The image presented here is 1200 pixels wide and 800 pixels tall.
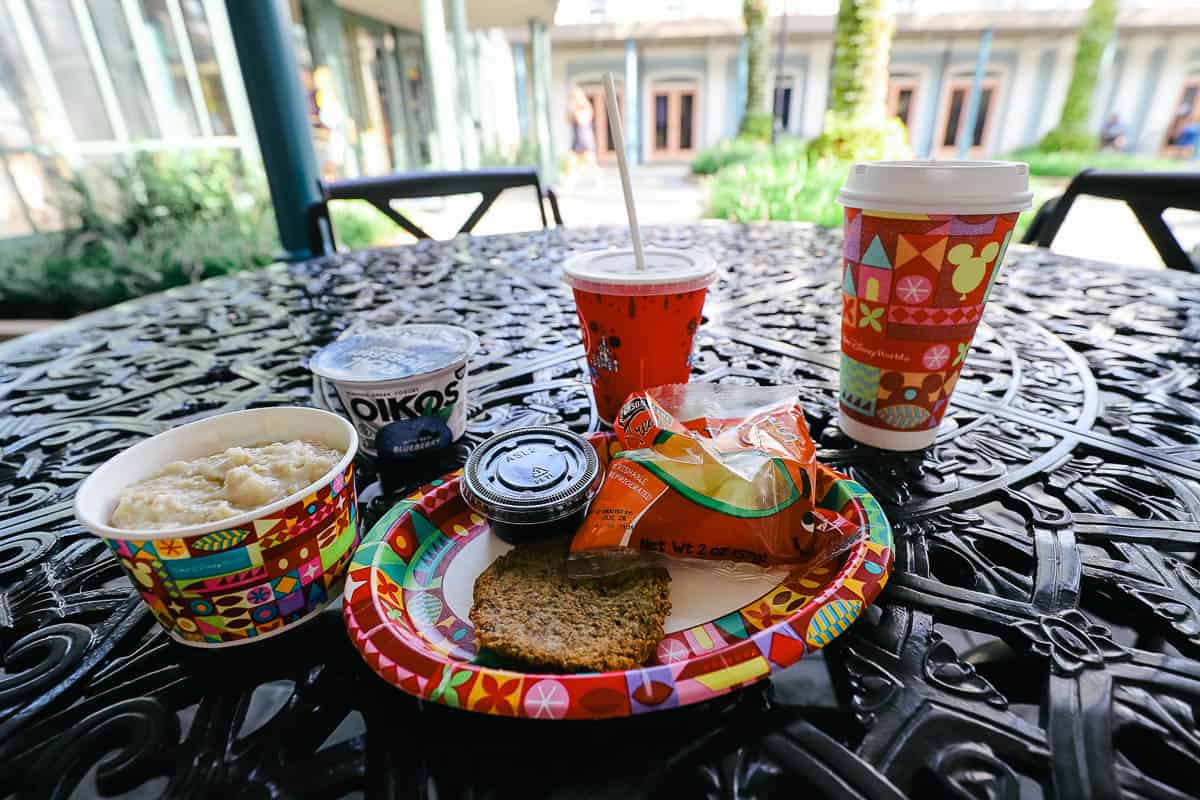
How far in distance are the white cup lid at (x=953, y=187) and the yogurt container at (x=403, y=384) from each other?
55 centimetres

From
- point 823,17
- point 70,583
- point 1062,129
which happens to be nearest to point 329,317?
point 70,583

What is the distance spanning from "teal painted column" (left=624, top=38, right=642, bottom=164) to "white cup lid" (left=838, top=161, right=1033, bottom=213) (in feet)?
47.5

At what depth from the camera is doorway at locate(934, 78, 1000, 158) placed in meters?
15.1

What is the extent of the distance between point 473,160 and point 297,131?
642cm

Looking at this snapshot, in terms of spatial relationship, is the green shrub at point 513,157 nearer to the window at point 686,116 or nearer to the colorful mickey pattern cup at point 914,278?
the window at point 686,116

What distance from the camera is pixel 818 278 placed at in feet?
5.49

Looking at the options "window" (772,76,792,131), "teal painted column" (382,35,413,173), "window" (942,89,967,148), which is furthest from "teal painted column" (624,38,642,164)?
"window" (942,89,967,148)

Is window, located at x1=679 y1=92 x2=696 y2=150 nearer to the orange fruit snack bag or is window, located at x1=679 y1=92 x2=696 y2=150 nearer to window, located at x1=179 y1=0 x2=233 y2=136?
window, located at x1=179 y1=0 x2=233 y2=136

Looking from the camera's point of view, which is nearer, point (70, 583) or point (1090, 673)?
point (1090, 673)

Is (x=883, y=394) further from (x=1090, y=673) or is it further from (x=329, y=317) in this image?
(x=329, y=317)

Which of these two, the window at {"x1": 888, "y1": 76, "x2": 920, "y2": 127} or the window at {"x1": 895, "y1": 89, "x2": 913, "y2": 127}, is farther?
the window at {"x1": 895, "y1": 89, "x2": 913, "y2": 127}

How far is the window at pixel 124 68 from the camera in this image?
4.98 metres

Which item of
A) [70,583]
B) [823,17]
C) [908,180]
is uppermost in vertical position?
[823,17]

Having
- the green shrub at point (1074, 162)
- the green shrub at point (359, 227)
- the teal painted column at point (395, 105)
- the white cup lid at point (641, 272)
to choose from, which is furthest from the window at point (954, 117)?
the white cup lid at point (641, 272)
